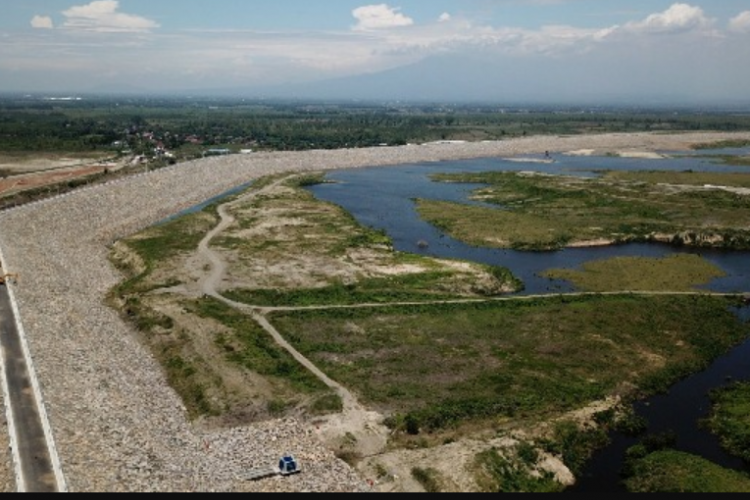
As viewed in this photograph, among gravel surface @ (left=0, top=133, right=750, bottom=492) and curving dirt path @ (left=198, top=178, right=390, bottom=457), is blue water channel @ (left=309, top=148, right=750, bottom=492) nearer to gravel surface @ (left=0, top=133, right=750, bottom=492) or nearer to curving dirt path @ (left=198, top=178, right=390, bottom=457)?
curving dirt path @ (left=198, top=178, right=390, bottom=457)

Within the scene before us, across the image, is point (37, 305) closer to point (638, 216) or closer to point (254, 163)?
point (638, 216)

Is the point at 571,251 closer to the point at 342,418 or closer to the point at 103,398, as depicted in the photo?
the point at 342,418

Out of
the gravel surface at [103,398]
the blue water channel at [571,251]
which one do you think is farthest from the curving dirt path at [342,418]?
the blue water channel at [571,251]

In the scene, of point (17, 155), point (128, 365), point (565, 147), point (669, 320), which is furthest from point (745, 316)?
point (565, 147)

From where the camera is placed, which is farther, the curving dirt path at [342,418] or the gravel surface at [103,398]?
the curving dirt path at [342,418]

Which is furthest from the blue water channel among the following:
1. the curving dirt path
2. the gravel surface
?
the gravel surface

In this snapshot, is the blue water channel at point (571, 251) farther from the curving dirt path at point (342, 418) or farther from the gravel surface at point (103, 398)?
the gravel surface at point (103, 398)
